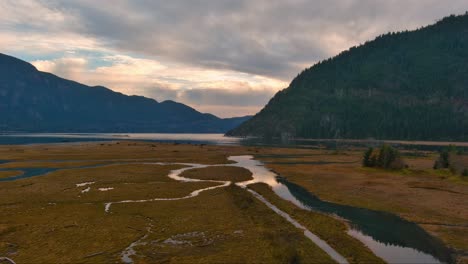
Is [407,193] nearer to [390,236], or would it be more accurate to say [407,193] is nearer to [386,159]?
[390,236]

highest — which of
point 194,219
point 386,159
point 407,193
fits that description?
point 386,159

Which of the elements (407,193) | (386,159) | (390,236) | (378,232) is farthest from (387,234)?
(386,159)

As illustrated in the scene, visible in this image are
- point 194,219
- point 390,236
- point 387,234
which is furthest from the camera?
point 194,219

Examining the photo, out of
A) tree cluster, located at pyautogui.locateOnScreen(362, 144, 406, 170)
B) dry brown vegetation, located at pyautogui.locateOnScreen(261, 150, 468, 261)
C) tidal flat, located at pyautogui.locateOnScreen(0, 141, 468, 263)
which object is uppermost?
tree cluster, located at pyautogui.locateOnScreen(362, 144, 406, 170)

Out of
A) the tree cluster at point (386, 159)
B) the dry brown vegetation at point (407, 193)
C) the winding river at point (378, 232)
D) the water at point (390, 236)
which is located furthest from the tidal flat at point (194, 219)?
the tree cluster at point (386, 159)

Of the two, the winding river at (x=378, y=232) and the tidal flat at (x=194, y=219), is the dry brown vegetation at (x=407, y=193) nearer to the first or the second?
the tidal flat at (x=194, y=219)

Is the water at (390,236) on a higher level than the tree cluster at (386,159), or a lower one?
lower

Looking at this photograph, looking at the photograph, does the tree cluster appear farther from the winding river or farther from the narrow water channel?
the narrow water channel

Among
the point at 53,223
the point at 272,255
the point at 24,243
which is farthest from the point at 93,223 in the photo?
the point at 272,255

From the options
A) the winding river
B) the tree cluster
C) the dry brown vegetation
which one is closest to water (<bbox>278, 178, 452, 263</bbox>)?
the winding river
